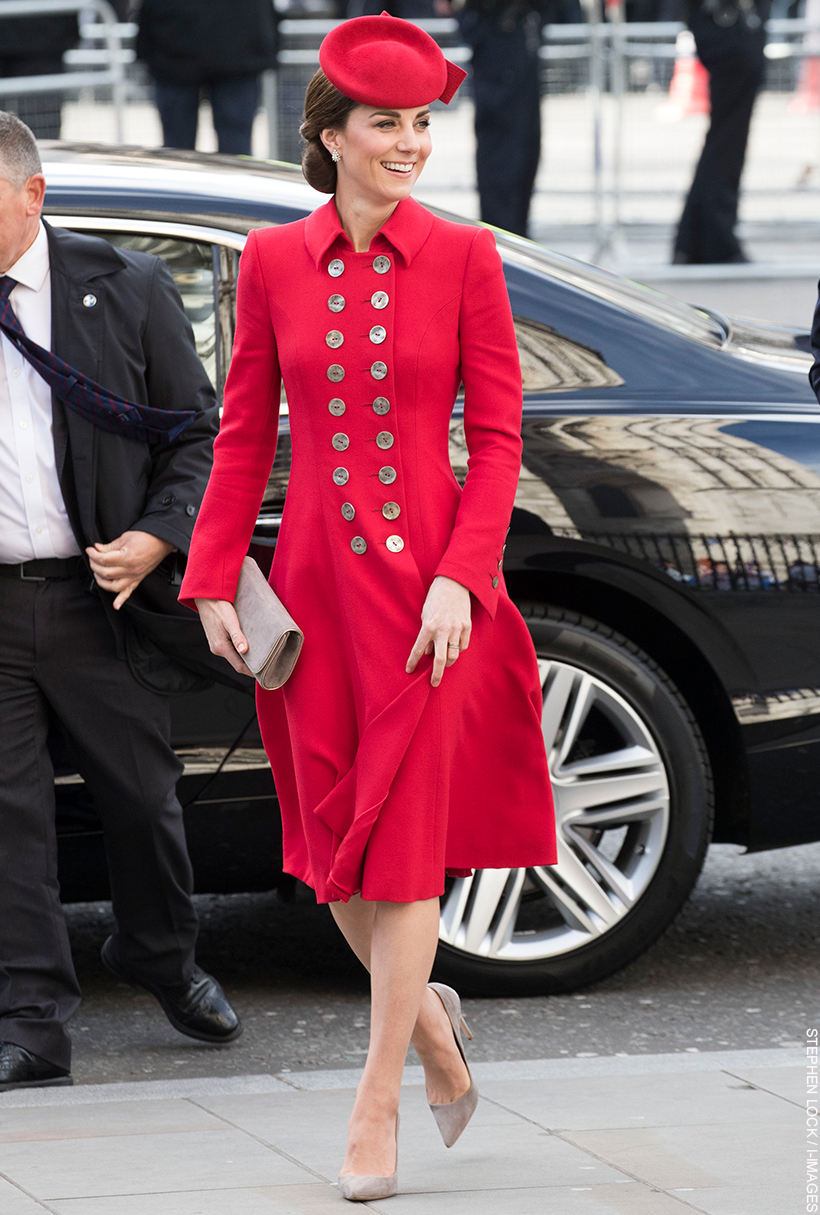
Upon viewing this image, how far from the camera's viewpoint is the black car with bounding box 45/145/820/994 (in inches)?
172

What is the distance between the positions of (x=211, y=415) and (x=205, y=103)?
23.3ft

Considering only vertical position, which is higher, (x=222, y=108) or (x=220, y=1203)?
(x=222, y=108)

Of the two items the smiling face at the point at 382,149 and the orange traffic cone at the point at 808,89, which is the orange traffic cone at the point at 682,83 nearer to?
the orange traffic cone at the point at 808,89

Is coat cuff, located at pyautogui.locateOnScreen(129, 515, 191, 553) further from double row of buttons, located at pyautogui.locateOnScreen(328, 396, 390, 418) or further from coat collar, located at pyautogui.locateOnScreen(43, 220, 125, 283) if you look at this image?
double row of buttons, located at pyautogui.locateOnScreen(328, 396, 390, 418)

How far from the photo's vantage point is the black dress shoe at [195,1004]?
4195mm

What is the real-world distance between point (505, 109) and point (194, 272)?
7003 millimetres

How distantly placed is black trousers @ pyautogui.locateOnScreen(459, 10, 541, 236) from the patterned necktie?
7.46 meters

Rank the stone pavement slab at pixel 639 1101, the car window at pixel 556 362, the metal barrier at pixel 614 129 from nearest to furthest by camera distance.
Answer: the stone pavement slab at pixel 639 1101, the car window at pixel 556 362, the metal barrier at pixel 614 129

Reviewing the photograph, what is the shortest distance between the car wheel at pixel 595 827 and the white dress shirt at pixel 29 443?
1080mm

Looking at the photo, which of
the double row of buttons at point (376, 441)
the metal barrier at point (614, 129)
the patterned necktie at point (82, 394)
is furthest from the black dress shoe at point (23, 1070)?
the metal barrier at point (614, 129)

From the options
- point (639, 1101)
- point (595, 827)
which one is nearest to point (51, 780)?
point (595, 827)

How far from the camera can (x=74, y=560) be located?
399 cm

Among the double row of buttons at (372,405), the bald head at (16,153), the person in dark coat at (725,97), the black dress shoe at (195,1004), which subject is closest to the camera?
the double row of buttons at (372,405)

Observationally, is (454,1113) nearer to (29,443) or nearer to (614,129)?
(29,443)
